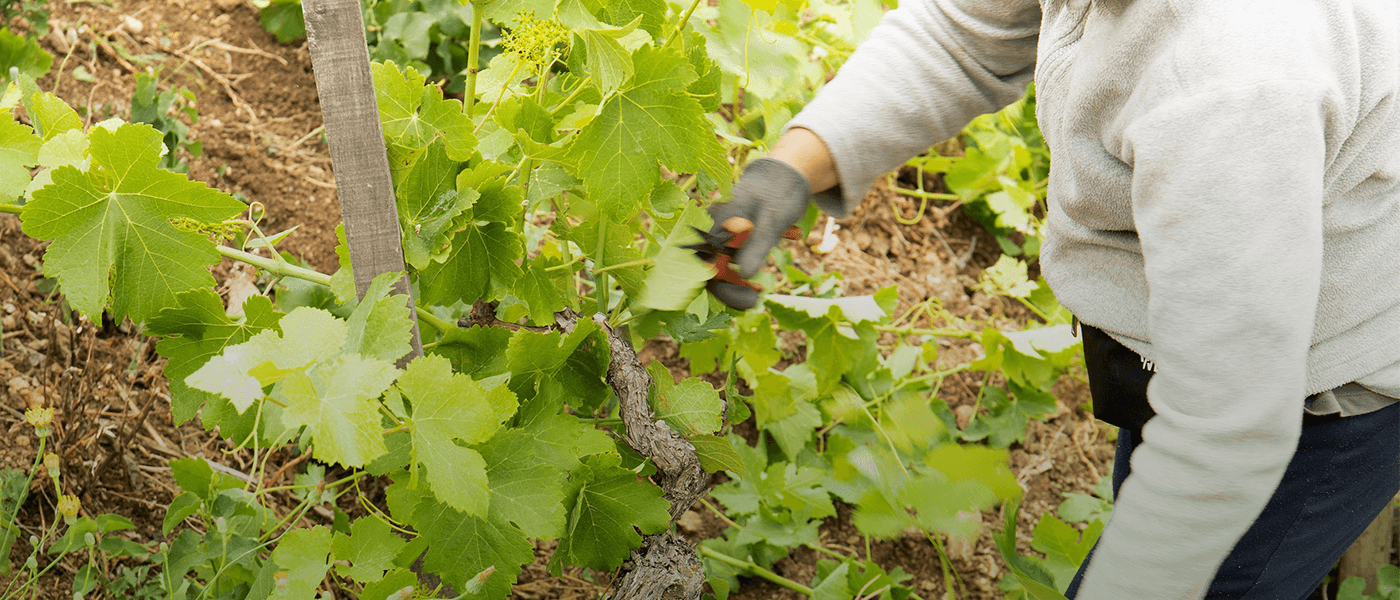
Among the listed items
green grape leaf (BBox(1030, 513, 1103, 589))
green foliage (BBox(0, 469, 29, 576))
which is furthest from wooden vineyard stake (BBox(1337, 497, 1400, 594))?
green foliage (BBox(0, 469, 29, 576))

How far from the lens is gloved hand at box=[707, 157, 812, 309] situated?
1.10 m

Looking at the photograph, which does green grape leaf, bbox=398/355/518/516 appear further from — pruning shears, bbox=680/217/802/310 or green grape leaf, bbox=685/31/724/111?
green grape leaf, bbox=685/31/724/111

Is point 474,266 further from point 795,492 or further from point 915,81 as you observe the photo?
point 795,492

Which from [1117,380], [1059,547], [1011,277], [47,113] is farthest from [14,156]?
[1011,277]

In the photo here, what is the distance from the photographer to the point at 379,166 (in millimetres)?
921

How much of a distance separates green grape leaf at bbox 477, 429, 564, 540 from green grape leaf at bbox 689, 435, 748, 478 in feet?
0.80

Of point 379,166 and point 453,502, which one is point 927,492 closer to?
point 453,502

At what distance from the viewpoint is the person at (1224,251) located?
67cm

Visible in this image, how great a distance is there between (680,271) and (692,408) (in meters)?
0.18

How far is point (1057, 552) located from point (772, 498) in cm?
54

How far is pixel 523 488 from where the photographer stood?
96 centimetres

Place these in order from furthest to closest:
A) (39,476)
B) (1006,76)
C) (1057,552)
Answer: (1057,552) < (39,476) < (1006,76)

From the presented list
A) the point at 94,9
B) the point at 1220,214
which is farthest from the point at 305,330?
the point at 94,9

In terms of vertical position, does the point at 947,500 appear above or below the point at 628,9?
below
